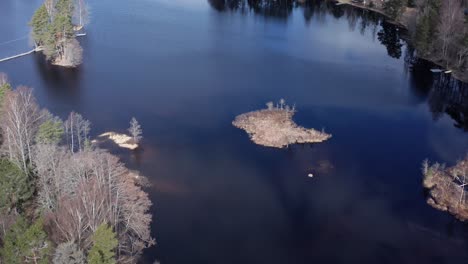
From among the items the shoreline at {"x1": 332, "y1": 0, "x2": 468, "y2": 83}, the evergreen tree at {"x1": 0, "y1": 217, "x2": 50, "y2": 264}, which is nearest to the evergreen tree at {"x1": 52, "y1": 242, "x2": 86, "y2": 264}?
the evergreen tree at {"x1": 0, "y1": 217, "x2": 50, "y2": 264}

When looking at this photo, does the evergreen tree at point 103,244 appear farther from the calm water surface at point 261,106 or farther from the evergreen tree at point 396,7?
the evergreen tree at point 396,7

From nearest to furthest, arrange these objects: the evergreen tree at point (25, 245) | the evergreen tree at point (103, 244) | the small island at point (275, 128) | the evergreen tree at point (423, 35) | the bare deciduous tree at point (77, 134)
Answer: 1. the evergreen tree at point (103, 244)
2. the evergreen tree at point (25, 245)
3. the bare deciduous tree at point (77, 134)
4. the small island at point (275, 128)
5. the evergreen tree at point (423, 35)

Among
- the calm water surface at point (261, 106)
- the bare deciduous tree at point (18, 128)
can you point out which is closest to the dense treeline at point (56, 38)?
the calm water surface at point (261, 106)

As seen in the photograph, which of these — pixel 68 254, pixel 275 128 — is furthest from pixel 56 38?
pixel 68 254

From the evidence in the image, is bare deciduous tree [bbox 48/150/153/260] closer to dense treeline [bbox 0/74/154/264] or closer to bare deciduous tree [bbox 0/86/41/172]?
dense treeline [bbox 0/74/154/264]

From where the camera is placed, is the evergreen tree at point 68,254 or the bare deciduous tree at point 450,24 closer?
the evergreen tree at point 68,254

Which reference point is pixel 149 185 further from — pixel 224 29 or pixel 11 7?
pixel 11 7

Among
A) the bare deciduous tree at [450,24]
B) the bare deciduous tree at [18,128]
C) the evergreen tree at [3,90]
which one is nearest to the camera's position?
the bare deciduous tree at [18,128]
